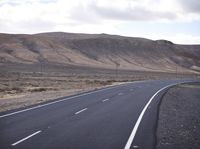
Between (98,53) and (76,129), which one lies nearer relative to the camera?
(76,129)

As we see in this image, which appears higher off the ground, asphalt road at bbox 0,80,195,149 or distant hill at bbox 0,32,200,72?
distant hill at bbox 0,32,200,72

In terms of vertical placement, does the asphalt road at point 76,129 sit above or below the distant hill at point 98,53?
below

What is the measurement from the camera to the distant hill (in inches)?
5689

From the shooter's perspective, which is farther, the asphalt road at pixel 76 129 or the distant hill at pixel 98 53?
the distant hill at pixel 98 53

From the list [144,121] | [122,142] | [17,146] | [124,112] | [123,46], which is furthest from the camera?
[123,46]

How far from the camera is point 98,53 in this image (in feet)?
559

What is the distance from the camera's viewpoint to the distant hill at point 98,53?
144500mm

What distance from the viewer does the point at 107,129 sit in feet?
49.2

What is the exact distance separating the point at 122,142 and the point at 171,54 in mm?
179227

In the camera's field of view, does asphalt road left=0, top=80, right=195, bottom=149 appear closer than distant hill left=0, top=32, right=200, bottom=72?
Yes

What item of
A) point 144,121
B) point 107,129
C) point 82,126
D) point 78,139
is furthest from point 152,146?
point 144,121

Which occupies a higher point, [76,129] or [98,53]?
[98,53]

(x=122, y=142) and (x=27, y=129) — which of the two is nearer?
(x=122, y=142)

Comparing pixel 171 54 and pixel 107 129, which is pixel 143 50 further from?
pixel 107 129
